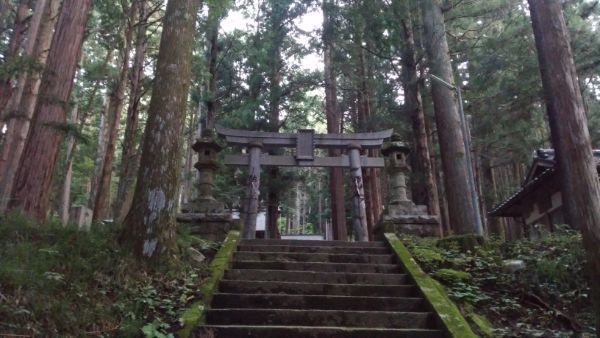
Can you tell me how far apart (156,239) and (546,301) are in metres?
5.15

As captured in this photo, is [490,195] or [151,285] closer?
[151,285]

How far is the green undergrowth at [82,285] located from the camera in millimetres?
3887

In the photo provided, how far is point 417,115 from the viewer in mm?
12680

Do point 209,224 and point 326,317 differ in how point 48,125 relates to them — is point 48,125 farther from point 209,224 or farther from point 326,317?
point 326,317

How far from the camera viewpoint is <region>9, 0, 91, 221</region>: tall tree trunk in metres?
6.26

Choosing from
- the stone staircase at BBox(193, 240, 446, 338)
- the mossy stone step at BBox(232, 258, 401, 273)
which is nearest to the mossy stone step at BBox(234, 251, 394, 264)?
the stone staircase at BBox(193, 240, 446, 338)

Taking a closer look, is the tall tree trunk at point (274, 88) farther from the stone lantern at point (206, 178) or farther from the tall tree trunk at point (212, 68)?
the stone lantern at point (206, 178)

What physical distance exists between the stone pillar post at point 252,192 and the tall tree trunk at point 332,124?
5216 millimetres

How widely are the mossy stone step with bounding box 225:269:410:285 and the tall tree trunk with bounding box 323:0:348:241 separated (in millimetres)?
9616

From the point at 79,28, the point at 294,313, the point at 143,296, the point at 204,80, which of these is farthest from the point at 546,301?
the point at 204,80

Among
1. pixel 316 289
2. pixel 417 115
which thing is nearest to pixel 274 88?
pixel 417 115

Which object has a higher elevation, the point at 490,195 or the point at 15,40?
the point at 15,40

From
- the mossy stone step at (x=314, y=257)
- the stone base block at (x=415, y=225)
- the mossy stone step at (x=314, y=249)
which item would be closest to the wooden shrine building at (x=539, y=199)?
the stone base block at (x=415, y=225)

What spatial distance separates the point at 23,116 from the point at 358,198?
25.6 feet
